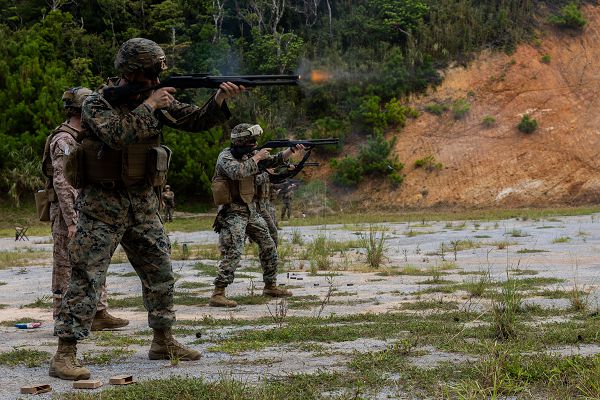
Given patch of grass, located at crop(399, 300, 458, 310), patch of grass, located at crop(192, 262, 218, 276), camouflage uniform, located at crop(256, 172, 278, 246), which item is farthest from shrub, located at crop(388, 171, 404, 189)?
patch of grass, located at crop(399, 300, 458, 310)

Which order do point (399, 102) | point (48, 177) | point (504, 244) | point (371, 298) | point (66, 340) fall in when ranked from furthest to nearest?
point (399, 102) → point (504, 244) → point (371, 298) → point (48, 177) → point (66, 340)

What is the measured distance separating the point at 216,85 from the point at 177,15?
35.9 meters

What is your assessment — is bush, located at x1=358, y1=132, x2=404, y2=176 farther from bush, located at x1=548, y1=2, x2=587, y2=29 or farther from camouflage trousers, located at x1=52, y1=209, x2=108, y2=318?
camouflage trousers, located at x1=52, y1=209, x2=108, y2=318

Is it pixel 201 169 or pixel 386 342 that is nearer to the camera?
pixel 386 342

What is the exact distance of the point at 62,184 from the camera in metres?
6.82

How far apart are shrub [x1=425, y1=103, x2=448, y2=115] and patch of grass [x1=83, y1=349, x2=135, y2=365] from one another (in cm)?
3448

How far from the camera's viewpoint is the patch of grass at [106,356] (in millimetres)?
5527

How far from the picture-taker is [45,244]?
19953 millimetres

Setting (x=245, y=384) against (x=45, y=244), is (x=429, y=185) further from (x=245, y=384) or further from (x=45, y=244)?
(x=245, y=384)

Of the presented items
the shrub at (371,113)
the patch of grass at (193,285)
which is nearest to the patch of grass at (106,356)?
the patch of grass at (193,285)

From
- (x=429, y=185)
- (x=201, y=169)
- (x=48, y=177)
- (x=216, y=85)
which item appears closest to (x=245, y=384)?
(x=216, y=85)

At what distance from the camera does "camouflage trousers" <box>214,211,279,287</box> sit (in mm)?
8703

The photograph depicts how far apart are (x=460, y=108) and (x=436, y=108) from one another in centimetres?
111

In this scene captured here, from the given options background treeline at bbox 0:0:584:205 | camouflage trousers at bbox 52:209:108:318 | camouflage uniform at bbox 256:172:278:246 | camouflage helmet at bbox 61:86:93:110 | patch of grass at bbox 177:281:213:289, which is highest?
background treeline at bbox 0:0:584:205
